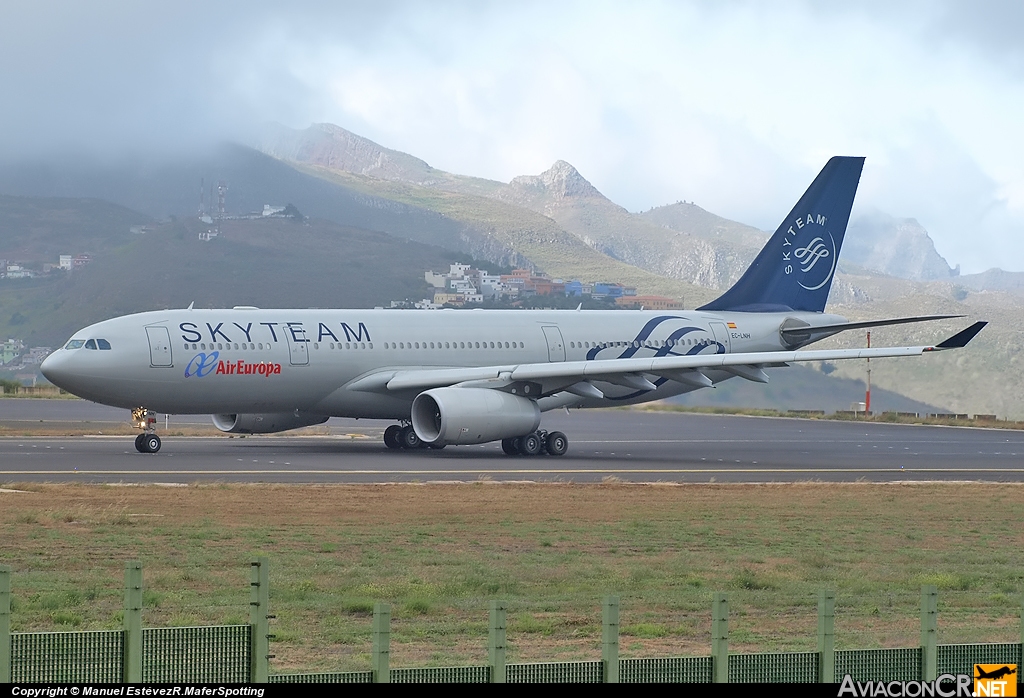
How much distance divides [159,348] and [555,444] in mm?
11091

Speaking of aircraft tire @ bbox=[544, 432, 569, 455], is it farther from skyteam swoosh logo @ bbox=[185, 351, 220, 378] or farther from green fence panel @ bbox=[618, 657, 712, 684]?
green fence panel @ bbox=[618, 657, 712, 684]

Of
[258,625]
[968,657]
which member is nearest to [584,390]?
[968,657]

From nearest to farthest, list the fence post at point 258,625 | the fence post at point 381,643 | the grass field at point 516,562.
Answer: the fence post at point 381,643 < the fence post at point 258,625 < the grass field at point 516,562

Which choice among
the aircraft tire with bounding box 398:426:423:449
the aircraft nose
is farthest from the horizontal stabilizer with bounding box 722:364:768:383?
the aircraft nose

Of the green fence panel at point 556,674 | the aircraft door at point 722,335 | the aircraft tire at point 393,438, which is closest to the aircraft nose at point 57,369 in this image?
the aircraft tire at point 393,438

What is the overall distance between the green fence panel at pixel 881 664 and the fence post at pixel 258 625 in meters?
3.94

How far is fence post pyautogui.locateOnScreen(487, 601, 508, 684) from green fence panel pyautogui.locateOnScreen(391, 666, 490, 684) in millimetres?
248

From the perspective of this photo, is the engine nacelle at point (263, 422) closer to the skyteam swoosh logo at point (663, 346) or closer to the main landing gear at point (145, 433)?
the main landing gear at point (145, 433)

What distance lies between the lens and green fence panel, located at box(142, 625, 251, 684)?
9391mm

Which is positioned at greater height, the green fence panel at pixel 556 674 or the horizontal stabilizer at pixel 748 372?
the horizontal stabilizer at pixel 748 372

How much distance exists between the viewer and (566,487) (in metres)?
30.0

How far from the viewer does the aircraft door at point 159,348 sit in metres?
37.7

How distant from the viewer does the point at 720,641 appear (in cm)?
947

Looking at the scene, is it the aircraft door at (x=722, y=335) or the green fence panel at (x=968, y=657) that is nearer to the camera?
the green fence panel at (x=968, y=657)
